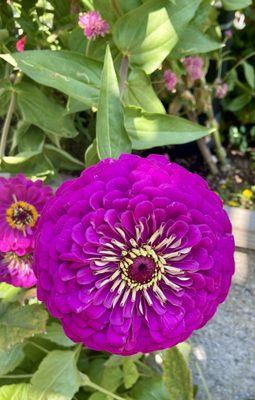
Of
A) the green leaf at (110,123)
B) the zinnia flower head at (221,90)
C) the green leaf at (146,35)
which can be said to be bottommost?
the zinnia flower head at (221,90)

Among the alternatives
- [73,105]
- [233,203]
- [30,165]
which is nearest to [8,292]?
[30,165]

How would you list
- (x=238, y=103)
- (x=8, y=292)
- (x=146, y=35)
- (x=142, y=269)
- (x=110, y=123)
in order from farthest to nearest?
(x=238, y=103) < (x=8, y=292) < (x=146, y=35) < (x=110, y=123) < (x=142, y=269)

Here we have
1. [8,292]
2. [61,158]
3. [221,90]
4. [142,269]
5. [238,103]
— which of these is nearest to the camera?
[142,269]

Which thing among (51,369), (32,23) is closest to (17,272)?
(51,369)

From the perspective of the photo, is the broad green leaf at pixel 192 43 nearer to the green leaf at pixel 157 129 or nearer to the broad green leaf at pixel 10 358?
the green leaf at pixel 157 129

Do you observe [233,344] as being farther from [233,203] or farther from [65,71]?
[65,71]

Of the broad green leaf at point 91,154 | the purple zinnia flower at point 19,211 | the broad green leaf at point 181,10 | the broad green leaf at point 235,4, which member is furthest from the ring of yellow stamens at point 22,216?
the broad green leaf at point 235,4
